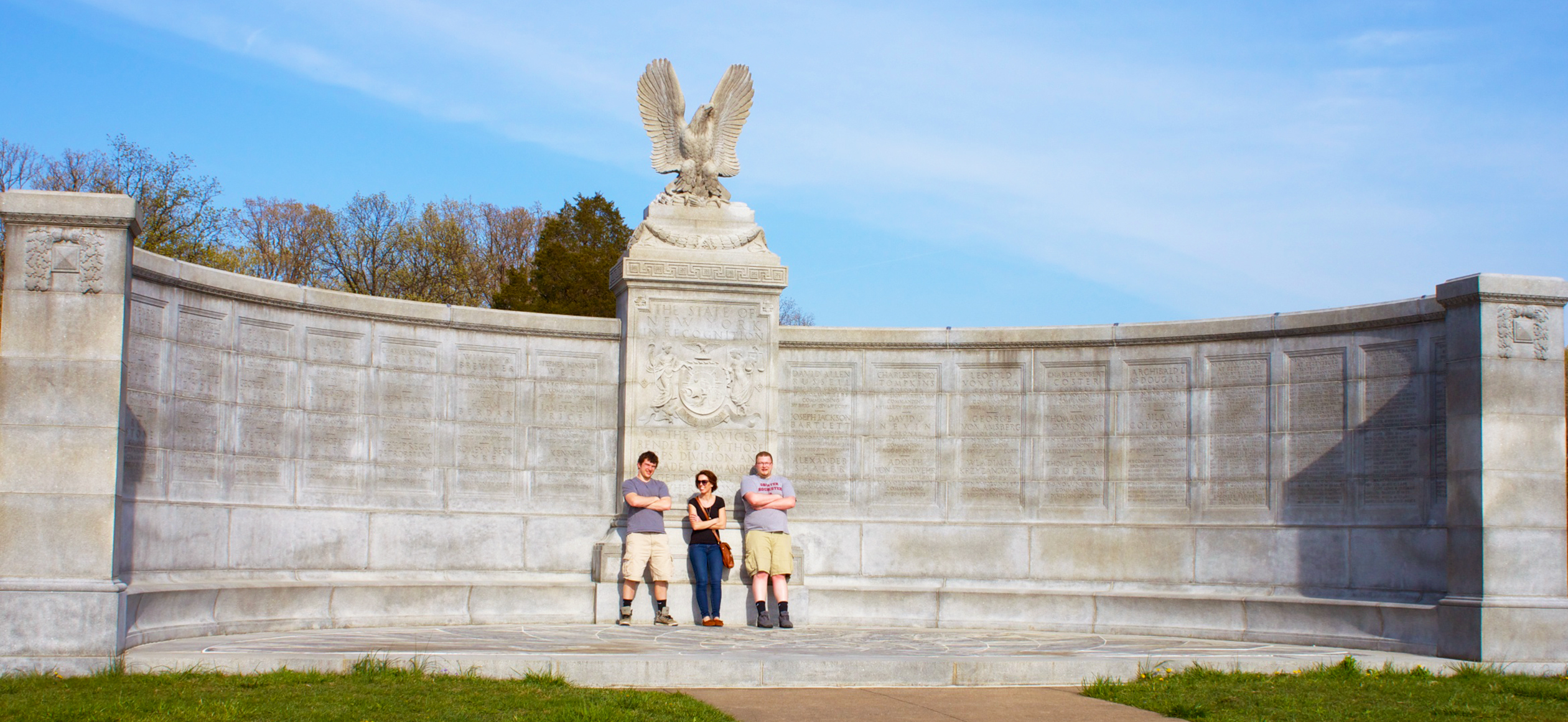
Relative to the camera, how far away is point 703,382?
15289 mm

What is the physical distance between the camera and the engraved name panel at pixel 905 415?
1577 centimetres

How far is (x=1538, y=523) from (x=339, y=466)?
38.0ft

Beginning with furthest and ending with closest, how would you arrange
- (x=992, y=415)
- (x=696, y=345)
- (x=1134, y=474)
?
(x=992, y=415) → (x=696, y=345) → (x=1134, y=474)

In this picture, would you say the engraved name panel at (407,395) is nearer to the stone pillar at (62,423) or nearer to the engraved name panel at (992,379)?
the stone pillar at (62,423)

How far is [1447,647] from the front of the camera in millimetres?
12180

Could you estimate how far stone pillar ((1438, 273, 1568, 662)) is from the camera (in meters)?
11.9

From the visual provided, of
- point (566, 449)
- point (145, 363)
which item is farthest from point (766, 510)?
point (145, 363)

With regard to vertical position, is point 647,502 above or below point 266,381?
below

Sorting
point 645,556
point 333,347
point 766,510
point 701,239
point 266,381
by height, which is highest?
point 701,239

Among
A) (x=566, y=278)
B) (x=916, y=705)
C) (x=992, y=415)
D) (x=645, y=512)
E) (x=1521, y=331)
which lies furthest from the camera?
(x=566, y=278)

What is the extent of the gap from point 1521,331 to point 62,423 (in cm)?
1240

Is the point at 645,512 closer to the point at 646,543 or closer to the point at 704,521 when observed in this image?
the point at 646,543

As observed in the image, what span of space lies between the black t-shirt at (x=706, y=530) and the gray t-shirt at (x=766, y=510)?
1.20 ft

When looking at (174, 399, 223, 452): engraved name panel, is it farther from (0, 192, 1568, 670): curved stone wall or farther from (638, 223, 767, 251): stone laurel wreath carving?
(638, 223, 767, 251): stone laurel wreath carving
